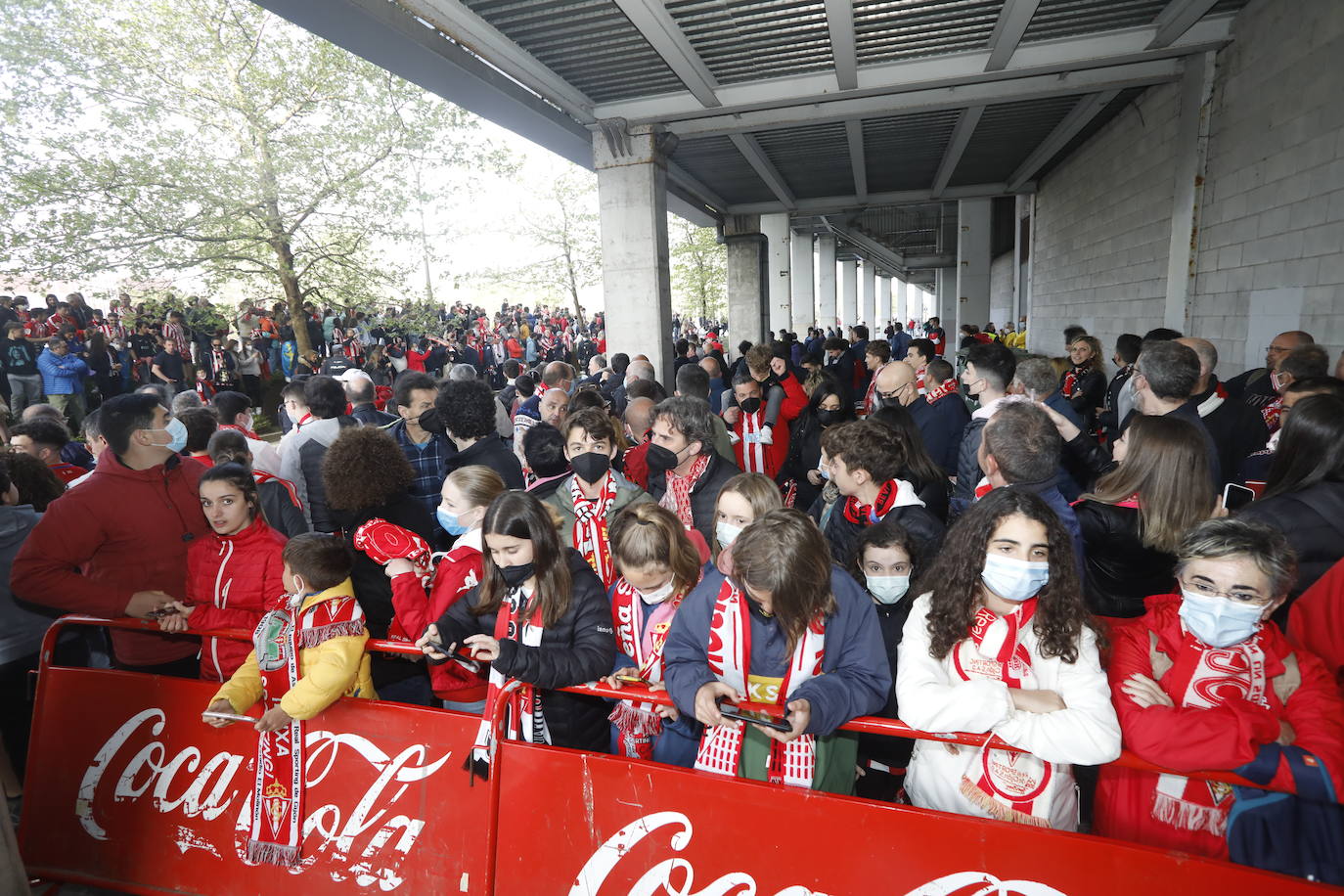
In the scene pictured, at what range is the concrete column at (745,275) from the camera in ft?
70.6

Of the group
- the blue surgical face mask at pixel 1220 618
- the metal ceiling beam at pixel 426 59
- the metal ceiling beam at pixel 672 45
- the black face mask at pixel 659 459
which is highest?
the metal ceiling beam at pixel 672 45

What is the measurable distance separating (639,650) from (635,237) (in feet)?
32.8

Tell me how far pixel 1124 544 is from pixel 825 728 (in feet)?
5.76

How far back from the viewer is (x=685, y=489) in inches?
162

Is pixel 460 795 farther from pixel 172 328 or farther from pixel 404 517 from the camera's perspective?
pixel 172 328

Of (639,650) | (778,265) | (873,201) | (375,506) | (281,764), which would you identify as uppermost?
(873,201)

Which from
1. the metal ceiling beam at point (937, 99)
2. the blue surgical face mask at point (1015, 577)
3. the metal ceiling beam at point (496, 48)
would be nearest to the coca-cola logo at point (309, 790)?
the blue surgical face mask at point (1015, 577)

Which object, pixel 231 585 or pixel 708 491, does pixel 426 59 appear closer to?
pixel 708 491

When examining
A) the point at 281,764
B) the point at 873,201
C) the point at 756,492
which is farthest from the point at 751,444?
the point at 873,201

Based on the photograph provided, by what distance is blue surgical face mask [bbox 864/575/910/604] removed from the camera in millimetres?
2955

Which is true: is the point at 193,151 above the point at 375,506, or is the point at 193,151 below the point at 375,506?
above

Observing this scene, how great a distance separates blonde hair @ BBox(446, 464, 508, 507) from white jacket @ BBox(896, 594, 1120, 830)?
6.84 feet

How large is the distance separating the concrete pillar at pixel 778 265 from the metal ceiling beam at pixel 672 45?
1244 cm

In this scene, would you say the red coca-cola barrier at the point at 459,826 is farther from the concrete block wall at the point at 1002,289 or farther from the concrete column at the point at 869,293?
the concrete column at the point at 869,293
